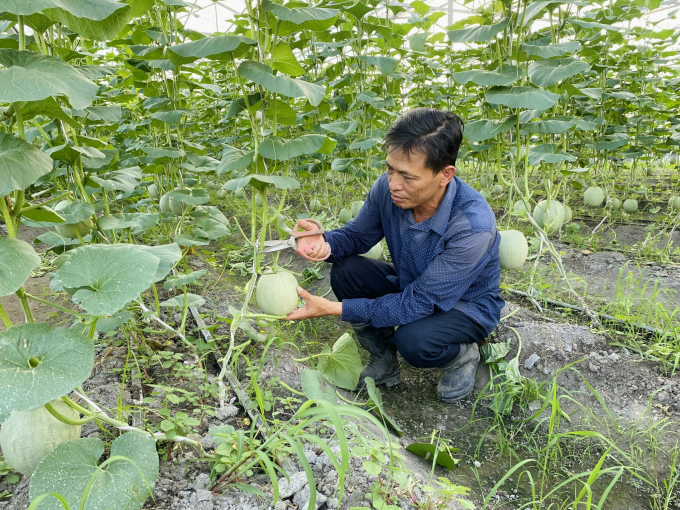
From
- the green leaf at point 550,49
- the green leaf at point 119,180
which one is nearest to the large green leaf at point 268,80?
the green leaf at point 119,180

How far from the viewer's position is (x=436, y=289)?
6.99 ft

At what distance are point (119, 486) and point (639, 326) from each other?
2.45 metres

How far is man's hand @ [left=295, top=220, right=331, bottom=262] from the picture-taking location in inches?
87.6

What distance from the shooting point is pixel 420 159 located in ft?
6.40

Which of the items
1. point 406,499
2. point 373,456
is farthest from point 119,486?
point 406,499

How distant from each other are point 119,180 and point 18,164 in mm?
978

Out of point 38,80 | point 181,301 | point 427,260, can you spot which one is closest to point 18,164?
point 38,80

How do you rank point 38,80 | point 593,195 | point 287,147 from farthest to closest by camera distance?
point 593,195
point 287,147
point 38,80

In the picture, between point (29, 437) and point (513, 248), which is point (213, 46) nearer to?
point (29, 437)

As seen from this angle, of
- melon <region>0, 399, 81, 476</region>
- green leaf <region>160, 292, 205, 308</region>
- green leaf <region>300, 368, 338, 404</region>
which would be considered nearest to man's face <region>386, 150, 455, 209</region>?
green leaf <region>300, 368, 338, 404</region>

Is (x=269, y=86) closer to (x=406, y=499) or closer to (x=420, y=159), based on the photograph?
(x=420, y=159)

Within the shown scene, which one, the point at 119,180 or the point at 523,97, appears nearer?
the point at 119,180

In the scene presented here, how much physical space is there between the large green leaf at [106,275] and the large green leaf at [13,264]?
0.06 m

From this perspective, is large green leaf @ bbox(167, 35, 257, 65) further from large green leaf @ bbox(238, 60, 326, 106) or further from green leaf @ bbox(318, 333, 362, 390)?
green leaf @ bbox(318, 333, 362, 390)
